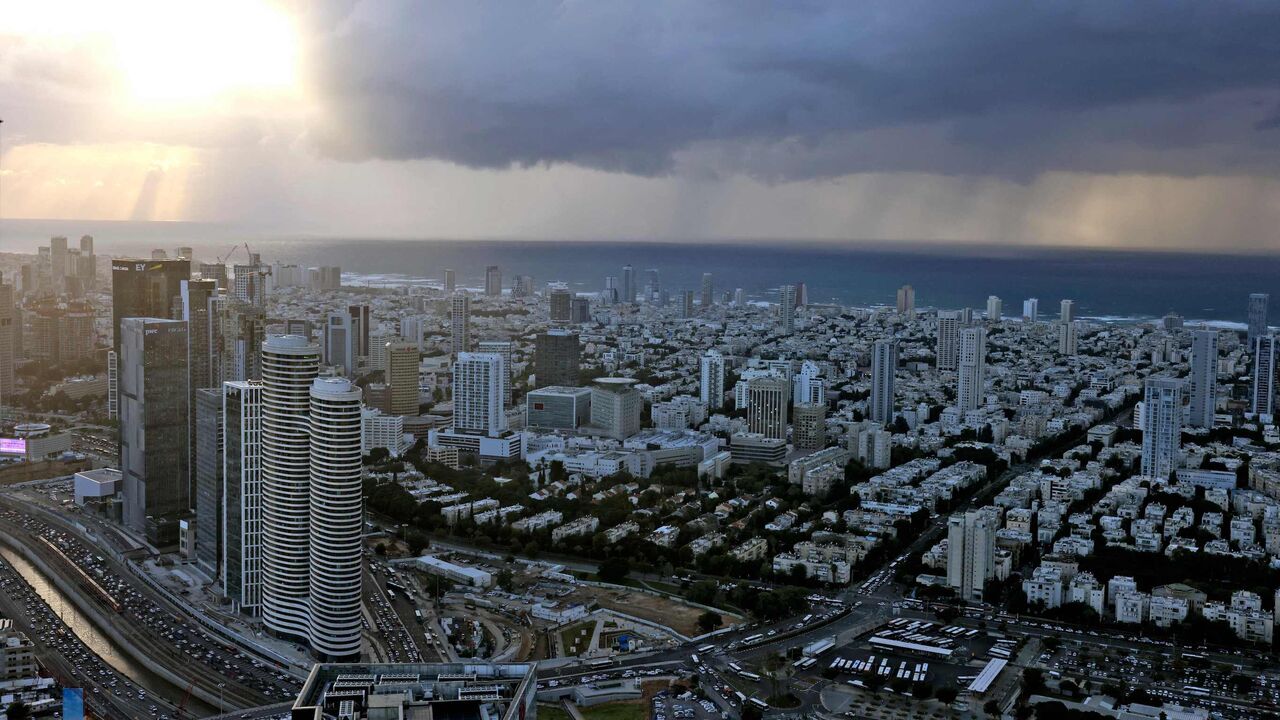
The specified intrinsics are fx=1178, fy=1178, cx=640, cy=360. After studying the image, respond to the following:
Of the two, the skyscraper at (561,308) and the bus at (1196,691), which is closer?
the bus at (1196,691)

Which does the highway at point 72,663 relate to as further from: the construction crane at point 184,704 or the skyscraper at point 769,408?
the skyscraper at point 769,408

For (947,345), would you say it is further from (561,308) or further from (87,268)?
(87,268)

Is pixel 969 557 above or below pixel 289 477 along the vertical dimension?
below

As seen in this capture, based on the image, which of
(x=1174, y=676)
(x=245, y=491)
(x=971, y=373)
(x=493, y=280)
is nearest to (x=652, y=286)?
(x=493, y=280)

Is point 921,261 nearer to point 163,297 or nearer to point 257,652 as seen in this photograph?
point 163,297

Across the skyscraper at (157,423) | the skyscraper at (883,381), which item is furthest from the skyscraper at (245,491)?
the skyscraper at (883,381)

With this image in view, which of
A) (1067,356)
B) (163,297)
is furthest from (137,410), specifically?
(1067,356)

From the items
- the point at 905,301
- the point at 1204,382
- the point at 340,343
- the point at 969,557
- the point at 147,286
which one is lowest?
the point at 969,557
